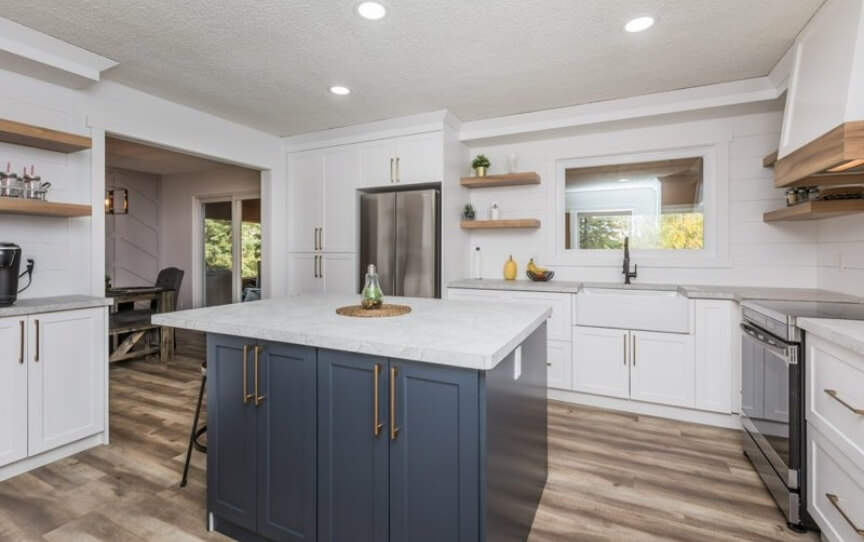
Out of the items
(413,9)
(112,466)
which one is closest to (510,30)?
(413,9)

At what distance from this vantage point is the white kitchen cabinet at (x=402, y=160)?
3.71 metres

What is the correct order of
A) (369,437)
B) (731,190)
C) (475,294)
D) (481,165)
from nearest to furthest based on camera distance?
(369,437) → (731,190) → (475,294) → (481,165)

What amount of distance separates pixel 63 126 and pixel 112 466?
7.16ft

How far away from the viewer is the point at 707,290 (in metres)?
2.93

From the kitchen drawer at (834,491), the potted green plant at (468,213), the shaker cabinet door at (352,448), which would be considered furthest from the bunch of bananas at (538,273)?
the shaker cabinet door at (352,448)

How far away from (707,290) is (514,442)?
7.21ft

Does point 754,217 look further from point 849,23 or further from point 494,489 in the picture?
point 494,489

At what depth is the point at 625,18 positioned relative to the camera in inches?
86.7

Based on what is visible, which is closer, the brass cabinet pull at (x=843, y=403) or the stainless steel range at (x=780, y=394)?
the brass cabinet pull at (x=843, y=403)

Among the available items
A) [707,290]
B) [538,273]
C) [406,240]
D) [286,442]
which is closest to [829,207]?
[707,290]

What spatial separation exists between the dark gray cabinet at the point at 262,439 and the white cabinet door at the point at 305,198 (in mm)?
2745

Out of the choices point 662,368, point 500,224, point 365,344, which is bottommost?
point 662,368

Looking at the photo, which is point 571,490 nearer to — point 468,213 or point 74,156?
point 468,213

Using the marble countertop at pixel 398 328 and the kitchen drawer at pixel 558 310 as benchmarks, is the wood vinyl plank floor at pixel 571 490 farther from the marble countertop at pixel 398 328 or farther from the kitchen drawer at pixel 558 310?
the marble countertop at pixel 398 328
